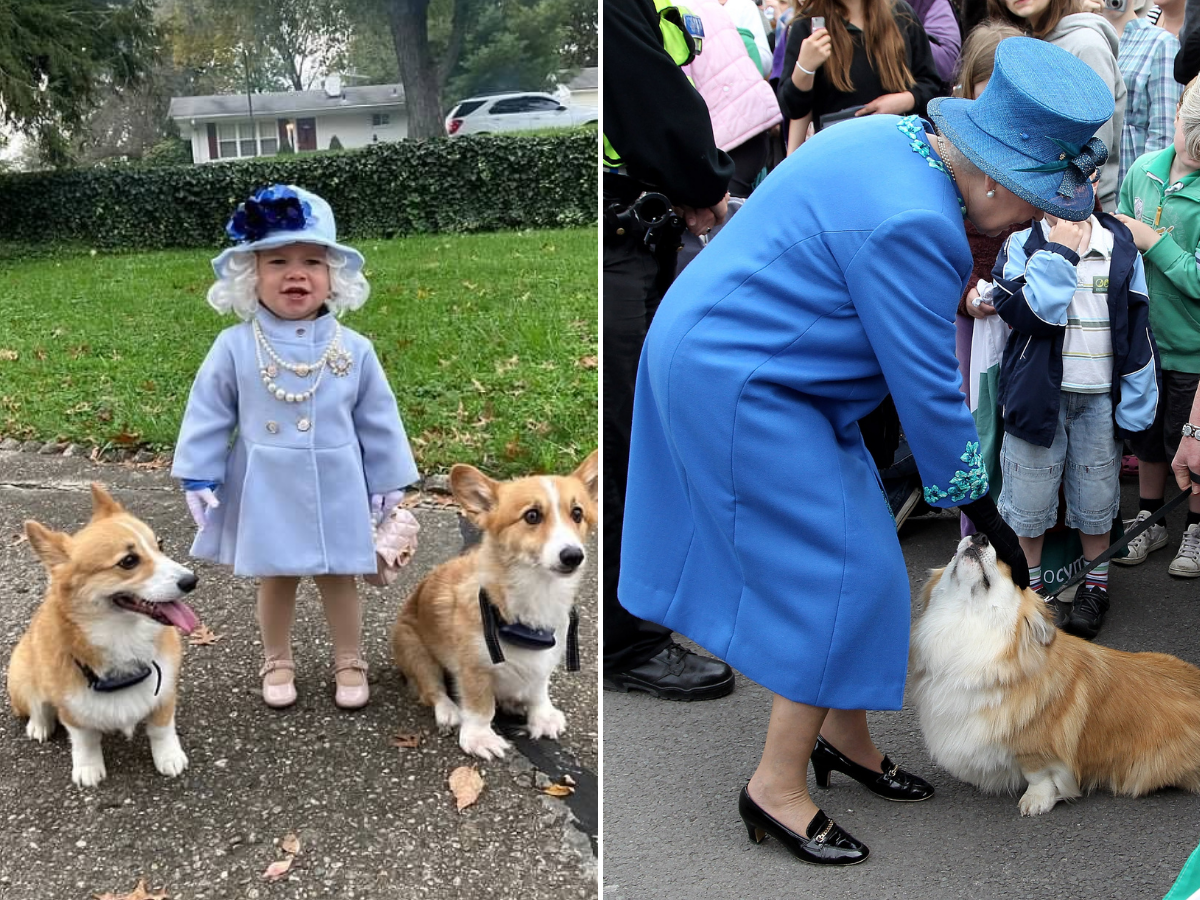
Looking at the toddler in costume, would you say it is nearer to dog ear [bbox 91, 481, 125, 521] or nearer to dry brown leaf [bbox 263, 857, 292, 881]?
dog ear [bbox 91, 481, 125, 521]

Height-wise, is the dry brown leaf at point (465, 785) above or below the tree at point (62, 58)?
below

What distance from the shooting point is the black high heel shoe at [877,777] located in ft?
9.25

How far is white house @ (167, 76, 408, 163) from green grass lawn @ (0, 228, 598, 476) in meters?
0.49

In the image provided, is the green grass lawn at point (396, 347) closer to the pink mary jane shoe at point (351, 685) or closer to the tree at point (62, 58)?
the tree at point (62, 58)

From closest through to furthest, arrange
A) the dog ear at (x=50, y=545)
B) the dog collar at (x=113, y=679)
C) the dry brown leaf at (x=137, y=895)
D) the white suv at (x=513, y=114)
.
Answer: the dry brown leaf at (x=137, y=895) < the dog ear at (x=50, y=545) < the dog collar at (x=113, y=679) < the white suv at (x=513, y=114)

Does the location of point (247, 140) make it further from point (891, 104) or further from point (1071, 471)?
point (1071, 471)

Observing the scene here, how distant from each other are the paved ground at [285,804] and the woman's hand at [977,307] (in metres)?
1.76

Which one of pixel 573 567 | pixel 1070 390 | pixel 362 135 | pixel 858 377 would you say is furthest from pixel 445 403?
pixel 858 377

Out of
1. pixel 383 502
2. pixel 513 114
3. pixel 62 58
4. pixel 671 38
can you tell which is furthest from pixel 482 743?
pixel 513 114

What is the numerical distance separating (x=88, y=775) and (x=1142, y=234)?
11.6 ft

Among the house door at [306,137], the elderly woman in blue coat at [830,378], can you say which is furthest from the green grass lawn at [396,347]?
the elderly woman in blue coat at [830,378]

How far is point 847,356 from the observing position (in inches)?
83.3

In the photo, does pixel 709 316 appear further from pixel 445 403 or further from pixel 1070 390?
pixel 445 403

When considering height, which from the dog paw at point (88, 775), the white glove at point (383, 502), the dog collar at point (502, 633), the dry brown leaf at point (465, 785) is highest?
the white glove at point (383, 502)
